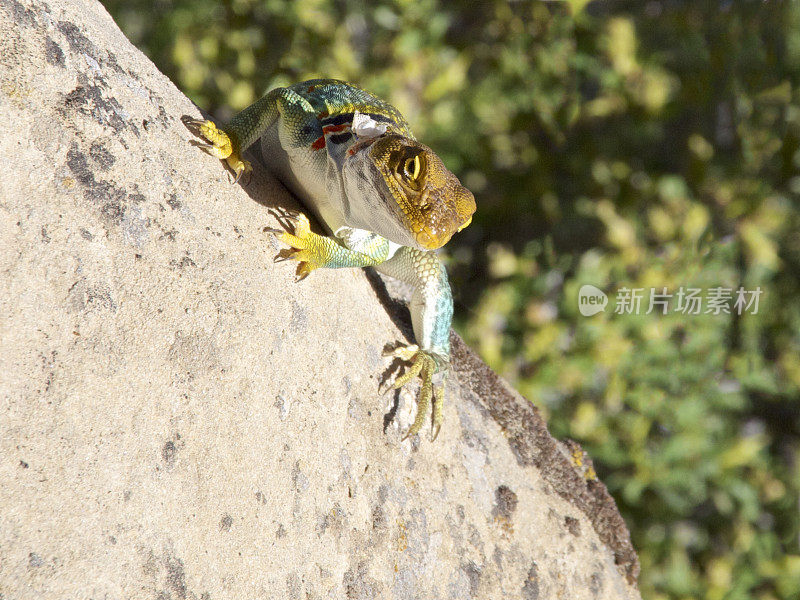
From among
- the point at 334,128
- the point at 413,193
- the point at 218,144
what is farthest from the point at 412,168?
the point at 218,144

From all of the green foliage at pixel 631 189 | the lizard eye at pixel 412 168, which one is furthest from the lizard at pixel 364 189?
the green foliage at pixel 631 189

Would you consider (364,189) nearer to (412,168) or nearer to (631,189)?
(412,168)

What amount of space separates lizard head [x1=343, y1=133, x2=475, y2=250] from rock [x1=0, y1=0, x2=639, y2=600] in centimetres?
37

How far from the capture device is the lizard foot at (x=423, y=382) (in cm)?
192

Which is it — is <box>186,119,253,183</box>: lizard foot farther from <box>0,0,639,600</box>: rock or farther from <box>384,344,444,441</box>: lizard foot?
<box>384,344,444,441</box>: lizard foot

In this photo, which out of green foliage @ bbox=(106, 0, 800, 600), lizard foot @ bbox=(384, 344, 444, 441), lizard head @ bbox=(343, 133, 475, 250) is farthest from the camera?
green foliage @ bbox=(106, 0, 800, 600)

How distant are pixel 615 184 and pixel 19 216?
2525 millimetres

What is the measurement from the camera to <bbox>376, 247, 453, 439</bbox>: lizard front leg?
1.98 m

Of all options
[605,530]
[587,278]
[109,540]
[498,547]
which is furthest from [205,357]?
[587,278]

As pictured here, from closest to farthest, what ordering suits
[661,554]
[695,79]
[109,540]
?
[109,540], [695,79], [661,554]

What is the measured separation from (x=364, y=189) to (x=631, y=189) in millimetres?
1886

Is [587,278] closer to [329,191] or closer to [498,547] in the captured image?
[498,547]

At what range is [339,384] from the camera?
1.72 m

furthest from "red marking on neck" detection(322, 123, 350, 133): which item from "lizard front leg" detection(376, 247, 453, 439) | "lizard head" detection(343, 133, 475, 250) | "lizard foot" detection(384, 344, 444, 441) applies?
"lizard foot" detection(384, 344, 444, 441)
